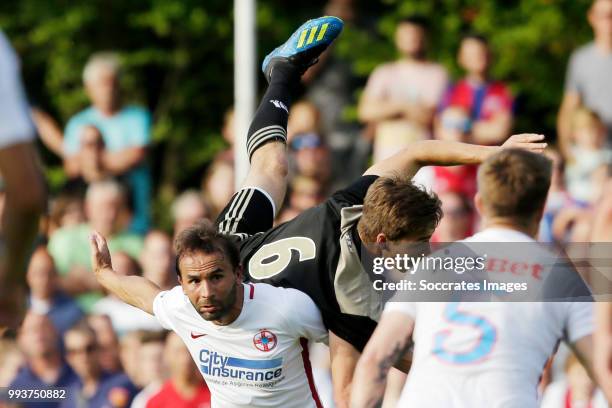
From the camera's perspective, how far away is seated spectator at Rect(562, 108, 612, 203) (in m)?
8.75

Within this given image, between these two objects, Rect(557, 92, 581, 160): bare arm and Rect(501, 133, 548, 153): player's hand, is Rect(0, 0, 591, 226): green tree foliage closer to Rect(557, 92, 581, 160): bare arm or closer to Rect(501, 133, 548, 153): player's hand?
Rect(557, 92, 581, 160): bare arm

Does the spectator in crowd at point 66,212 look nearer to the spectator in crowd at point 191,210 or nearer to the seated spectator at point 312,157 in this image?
the spectator in crowd at point 191,210

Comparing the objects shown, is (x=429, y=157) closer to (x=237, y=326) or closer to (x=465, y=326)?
(x=237, y=326)

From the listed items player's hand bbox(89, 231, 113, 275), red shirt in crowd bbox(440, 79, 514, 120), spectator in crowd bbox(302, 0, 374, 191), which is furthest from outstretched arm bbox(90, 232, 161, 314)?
spectator in crowd bbox(302, 0, 374, 191)

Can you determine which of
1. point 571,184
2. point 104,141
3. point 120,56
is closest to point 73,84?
point 120,56

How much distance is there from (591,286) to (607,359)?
401 mm

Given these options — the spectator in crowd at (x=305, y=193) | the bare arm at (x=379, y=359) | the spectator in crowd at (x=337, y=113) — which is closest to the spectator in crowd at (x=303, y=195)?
the spectator in crowd at (x=305, y=193)

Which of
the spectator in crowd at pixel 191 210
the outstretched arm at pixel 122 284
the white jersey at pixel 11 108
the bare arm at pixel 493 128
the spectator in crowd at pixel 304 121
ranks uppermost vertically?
the white jersey at pixel 11 108

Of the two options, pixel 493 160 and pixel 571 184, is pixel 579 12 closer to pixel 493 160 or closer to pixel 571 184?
pixel 571 184

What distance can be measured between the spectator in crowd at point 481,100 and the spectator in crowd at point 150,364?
2.61m

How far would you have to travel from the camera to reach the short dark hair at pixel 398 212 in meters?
4.98

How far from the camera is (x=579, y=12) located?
12492 mm

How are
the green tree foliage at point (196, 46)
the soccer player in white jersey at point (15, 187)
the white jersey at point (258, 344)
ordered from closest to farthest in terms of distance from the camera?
1. the soccer player in white jersey at point (15, 187)
2. the white jersey at point (258, 344)
3. the green tree foliage at point (196, 46)

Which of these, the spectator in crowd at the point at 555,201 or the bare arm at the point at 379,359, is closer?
the bare arm at the point at 379,359
